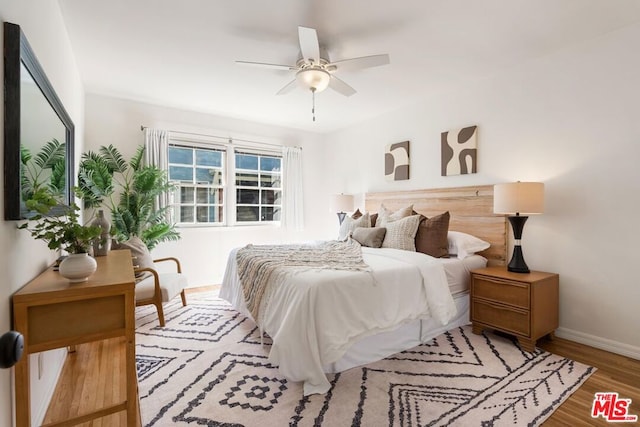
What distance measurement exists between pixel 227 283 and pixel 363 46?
2918 mm

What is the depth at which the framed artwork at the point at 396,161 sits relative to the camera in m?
4.42

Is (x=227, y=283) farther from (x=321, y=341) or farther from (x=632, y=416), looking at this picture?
(x=632, y=416)

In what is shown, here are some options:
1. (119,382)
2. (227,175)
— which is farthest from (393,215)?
(119,382)

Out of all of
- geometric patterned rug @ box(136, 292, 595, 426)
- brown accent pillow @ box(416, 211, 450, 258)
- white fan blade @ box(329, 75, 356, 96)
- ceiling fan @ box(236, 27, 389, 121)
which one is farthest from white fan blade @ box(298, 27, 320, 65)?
geometric patterned rug @ box(136, 292, 595, 426)

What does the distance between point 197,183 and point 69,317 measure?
12.3 ft

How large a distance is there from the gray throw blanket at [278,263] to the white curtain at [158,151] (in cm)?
177

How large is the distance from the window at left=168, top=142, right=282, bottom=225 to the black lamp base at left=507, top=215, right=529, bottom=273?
3732mm

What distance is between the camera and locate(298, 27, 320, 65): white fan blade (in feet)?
7.09

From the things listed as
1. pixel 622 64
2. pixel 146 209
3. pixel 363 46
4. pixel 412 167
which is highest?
pixel 363 46

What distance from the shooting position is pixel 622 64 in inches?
101

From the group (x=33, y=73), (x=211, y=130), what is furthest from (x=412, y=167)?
(x=33, y=73)

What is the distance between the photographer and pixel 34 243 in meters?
1.70

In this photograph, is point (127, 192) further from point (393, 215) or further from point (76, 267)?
point (393, 215)

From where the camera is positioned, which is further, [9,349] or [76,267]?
[76,267]
